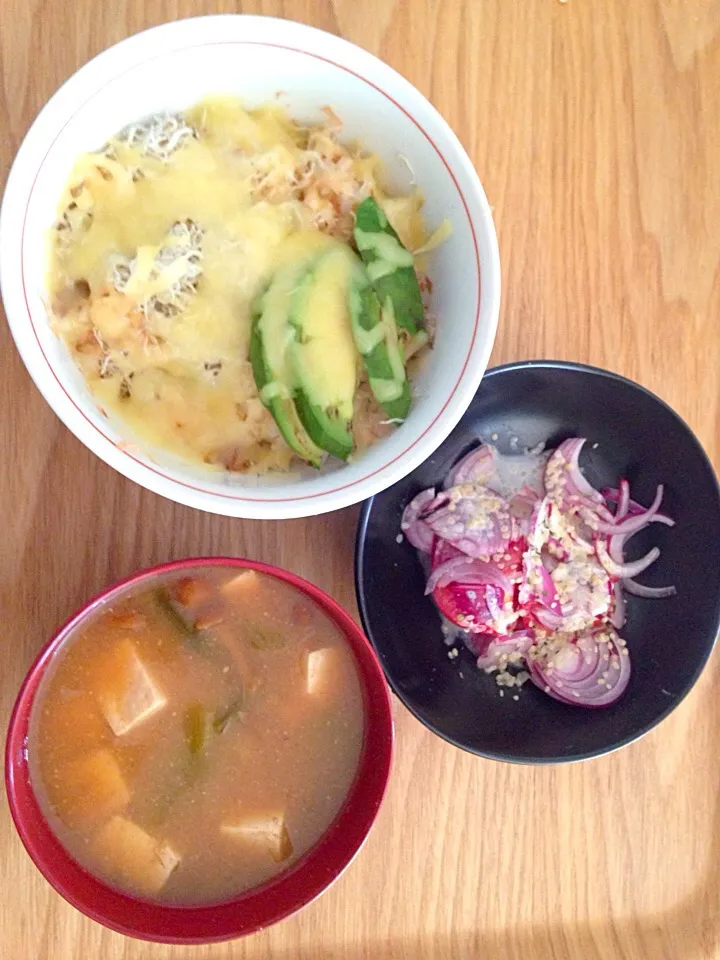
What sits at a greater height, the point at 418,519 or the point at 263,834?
the point at 418,519

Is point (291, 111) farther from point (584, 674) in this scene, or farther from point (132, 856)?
point (132, 856)

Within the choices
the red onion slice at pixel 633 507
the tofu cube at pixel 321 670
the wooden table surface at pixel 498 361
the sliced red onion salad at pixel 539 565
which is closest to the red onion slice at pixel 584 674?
the sliced red onion salad at pixel 539 565

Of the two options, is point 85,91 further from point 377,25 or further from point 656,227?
point 656,227

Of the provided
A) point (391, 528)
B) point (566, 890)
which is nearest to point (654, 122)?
point (391, 528)

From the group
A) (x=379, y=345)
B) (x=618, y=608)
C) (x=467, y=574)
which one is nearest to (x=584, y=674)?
(x=618, y=608)

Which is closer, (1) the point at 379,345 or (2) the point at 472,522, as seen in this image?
(1) the point at 379,345
